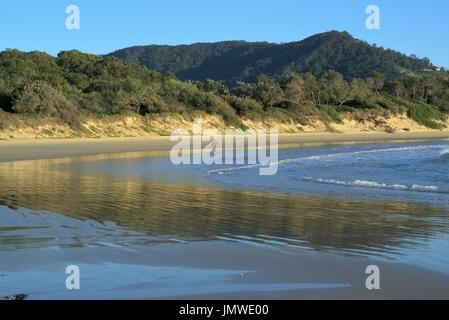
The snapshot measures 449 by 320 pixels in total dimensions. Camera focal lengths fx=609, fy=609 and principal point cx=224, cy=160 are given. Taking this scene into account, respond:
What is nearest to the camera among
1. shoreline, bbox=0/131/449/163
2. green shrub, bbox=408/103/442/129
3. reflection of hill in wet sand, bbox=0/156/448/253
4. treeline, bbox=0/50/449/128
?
reflection of hill in wet sand, bbox=0/156/448/253

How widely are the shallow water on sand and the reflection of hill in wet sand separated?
0.05 feet

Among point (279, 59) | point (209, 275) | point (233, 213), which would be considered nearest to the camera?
point (209, 275)

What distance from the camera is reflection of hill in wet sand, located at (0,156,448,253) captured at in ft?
24.2

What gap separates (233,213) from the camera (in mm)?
9359

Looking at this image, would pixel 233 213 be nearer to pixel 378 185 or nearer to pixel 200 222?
pixel 200 222

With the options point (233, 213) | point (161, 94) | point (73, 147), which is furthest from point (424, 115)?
point (233, 213)

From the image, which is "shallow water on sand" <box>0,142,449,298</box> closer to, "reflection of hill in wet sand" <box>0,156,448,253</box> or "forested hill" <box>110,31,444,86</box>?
"reflection of hill in wet sand" <box>0,156,448,253</box>

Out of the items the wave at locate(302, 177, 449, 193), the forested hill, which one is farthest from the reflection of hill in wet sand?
the forested hill

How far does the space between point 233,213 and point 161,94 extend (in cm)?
3618

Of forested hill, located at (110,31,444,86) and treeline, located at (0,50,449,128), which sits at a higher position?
forested hill, located at (110,31,444,86)

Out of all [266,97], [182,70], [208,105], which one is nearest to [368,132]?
[266,97]

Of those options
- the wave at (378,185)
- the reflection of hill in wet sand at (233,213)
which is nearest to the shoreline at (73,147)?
the reflection of hill in wet sand at (233,213)

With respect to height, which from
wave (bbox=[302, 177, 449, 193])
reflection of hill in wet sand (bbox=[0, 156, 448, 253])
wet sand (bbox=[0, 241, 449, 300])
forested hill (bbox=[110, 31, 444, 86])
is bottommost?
wave (bbox=[302, 177, 449, 193])
